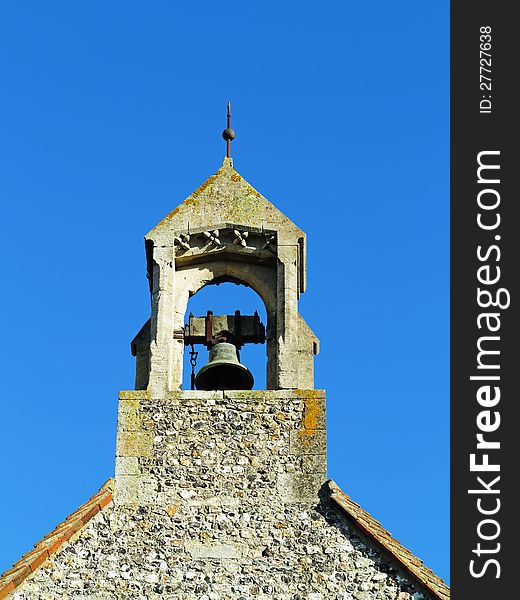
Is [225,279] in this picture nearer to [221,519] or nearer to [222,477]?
[222,477]

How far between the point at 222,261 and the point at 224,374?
1.31 m

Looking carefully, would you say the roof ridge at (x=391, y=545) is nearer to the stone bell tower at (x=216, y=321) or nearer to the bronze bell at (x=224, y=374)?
the stone bell tower at (x=216, y=321)

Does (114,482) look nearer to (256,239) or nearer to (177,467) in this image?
(177,467)

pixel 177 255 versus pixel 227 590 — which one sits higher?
pixel 177 255

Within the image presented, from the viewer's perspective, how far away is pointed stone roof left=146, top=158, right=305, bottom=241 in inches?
620

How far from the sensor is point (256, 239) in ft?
51.6

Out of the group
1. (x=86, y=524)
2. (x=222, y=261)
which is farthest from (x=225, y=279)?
(x=86, y=524)

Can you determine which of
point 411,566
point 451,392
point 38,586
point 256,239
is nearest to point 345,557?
point 411,566

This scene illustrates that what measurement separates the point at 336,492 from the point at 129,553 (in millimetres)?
2066

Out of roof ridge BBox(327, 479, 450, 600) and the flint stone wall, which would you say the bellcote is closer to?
the flint stone wall

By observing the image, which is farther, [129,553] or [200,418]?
[200,418]

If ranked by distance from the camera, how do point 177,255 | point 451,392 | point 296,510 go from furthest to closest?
point 177,255 < point 296,510 < point 451,392

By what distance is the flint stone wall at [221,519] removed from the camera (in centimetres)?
1297

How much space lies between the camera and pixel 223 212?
15867 millimetres
